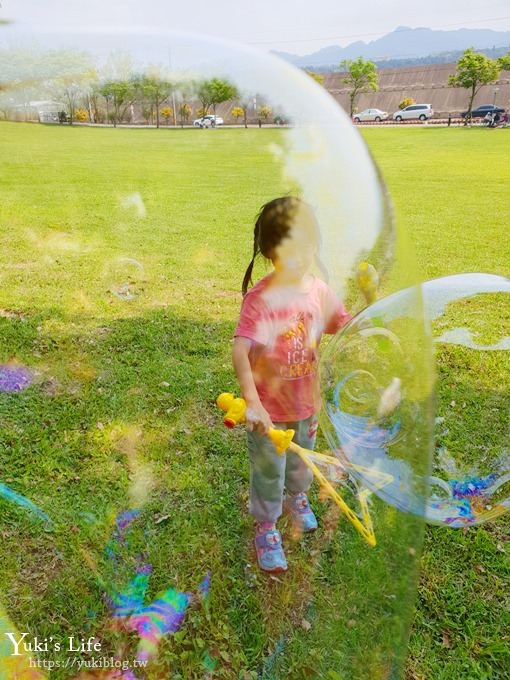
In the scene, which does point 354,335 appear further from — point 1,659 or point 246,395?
point 1,659

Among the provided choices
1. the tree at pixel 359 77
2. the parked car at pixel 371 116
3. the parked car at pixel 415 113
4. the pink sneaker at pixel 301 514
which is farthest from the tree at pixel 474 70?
the pink sneaker at pixel 301 514

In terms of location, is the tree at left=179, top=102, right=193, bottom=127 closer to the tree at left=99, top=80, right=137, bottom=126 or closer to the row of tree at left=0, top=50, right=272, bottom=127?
the row of tree at left=0, top=50, right=272, bottom=127

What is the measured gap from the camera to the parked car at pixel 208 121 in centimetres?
166

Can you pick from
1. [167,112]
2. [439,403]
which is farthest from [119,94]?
[439,403]

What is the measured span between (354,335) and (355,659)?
986mm

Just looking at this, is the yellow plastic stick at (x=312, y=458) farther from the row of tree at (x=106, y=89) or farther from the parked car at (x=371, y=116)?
the parked car at (x=371, y=116)

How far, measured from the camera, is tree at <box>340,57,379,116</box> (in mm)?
36688

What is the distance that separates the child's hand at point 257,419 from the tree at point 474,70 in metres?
34.2

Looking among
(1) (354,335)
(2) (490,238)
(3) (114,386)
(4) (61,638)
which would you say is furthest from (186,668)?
(2) (490,238)

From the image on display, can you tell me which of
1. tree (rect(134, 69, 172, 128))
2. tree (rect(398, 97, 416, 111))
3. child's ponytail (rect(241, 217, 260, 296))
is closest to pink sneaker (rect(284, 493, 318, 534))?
child's ponytail (rect(241, 217, 260, 296))

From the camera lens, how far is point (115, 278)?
2146 millimetres

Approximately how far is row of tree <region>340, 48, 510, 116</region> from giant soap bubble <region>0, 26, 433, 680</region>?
3250 centimetres

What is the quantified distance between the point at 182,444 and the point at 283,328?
135 cm

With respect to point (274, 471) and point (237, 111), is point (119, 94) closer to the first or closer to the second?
point (237, 111)
